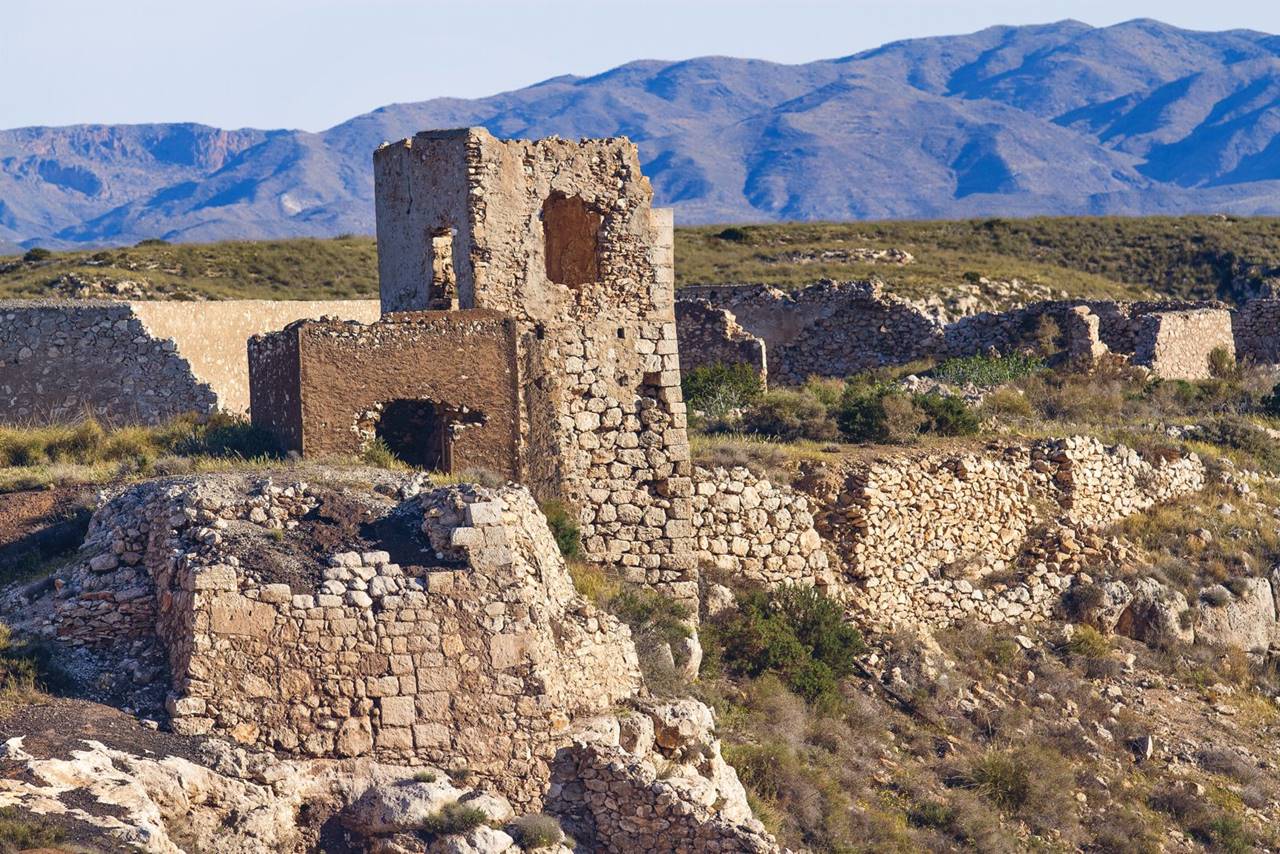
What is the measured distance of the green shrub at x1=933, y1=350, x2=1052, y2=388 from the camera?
90.6 feet

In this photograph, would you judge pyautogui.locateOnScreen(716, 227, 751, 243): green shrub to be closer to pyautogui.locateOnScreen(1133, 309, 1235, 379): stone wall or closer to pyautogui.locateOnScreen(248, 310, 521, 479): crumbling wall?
pyautogui.locateOnScreen(1133, 309, 1235, 379): stone wall

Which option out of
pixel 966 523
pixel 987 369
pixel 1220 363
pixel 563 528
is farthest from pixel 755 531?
pixel 1220 363

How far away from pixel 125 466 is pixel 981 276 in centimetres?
2808

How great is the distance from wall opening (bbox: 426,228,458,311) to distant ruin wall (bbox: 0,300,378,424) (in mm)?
6988

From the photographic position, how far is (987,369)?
2811cm

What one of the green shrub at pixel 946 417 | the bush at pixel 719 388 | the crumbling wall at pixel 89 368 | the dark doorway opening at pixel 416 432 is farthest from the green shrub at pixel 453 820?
the bush at pixel 719 388

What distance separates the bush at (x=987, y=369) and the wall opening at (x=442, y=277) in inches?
461

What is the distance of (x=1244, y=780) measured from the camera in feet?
57.4

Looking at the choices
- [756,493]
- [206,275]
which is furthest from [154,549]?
[206,275]

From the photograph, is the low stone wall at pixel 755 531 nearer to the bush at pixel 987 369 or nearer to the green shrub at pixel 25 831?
the green shrub at pixel 25 831

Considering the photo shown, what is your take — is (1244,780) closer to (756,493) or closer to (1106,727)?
(1106,727)

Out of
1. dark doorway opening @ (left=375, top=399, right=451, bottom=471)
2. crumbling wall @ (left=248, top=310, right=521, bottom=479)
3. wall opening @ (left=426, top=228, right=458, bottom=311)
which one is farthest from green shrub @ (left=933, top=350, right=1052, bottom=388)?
dark doorway opening @ (left=375, top=399, right=451, bottom=471)

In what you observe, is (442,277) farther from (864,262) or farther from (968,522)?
(864,262)

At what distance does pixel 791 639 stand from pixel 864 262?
29.9 metres
